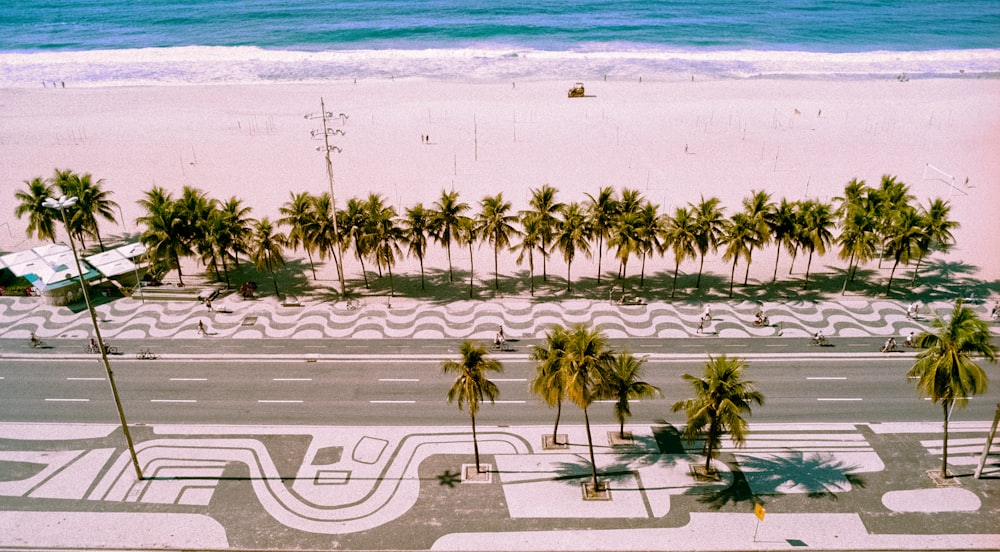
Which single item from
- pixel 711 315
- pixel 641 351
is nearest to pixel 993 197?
pixel 711 315

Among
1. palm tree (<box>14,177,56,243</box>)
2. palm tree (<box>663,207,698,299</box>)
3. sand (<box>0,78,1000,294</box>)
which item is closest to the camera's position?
palm tree (<box>663,207,698,299</box>)

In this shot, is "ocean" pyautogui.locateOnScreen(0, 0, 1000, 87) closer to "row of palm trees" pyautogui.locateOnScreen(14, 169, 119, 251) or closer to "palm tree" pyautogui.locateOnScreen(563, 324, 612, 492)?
"row of palm trees" pyautogui.locateOnScreen(14, 169, 119, 251)

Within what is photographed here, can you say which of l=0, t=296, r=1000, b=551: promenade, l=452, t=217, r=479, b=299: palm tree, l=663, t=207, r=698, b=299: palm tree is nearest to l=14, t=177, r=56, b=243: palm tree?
l=0, t=296, r=1000, b=551: promenade

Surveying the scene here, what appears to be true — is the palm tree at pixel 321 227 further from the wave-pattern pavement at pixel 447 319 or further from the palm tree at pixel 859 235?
the palm tree at pixel 859 235

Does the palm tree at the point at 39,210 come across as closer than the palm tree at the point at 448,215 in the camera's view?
No

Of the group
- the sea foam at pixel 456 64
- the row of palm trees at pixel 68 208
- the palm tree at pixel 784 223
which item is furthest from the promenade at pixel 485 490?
the sea foam at pixel 456 64

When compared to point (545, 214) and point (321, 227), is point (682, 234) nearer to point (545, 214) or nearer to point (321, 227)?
point (545, 214)

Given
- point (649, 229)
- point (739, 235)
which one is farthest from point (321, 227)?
point (739, 235)
